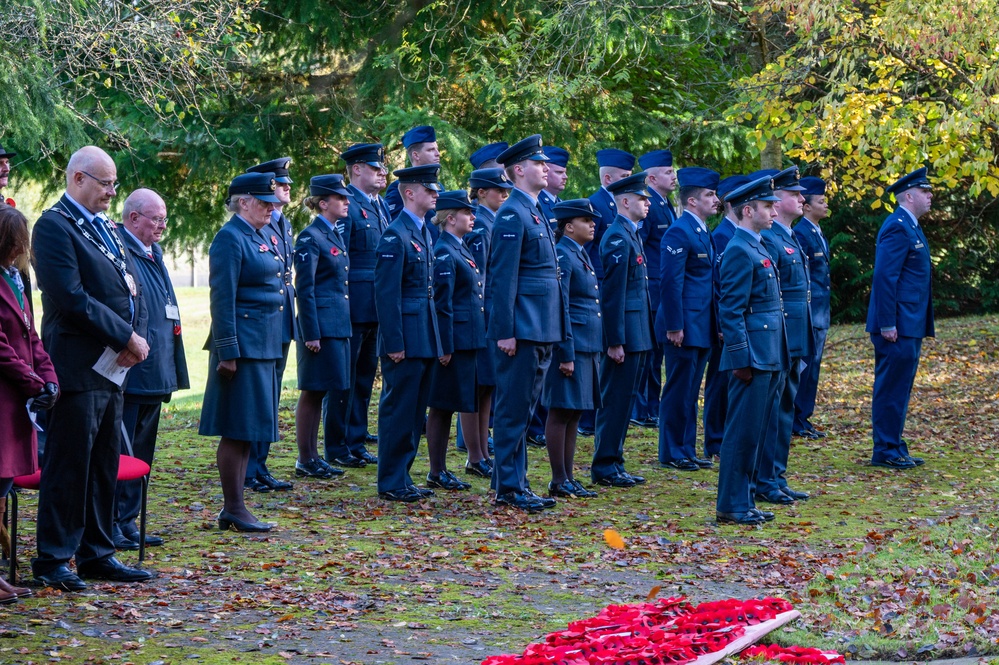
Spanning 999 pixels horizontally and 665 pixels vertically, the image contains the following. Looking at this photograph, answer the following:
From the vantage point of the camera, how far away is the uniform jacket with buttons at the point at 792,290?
27.9ft

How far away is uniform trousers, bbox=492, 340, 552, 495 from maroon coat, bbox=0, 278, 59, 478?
10.4 feet

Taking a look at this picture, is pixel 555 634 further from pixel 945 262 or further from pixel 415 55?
pixel 945 262

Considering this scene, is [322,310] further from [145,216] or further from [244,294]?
[145,216]

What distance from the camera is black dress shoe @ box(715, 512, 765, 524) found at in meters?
7.85

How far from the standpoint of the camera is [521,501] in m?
8.12

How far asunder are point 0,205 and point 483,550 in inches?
121

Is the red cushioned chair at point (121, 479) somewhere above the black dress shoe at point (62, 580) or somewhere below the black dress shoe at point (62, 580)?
above

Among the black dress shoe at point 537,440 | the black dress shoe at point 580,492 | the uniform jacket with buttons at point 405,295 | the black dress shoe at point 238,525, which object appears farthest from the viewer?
the black dress shoe at point 537,440

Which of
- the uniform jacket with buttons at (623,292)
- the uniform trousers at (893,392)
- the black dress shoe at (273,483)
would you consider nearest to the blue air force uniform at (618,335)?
the uniform jacket with buttons at (623,292)

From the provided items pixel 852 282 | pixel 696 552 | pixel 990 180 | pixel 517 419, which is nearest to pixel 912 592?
pixel 696 552

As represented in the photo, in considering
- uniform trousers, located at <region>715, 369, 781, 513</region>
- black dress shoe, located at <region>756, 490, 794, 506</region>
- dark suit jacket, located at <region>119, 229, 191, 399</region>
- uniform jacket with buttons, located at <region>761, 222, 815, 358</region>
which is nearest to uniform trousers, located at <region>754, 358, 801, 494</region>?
black dress shoe, located at <region>756, 490, 794, 506</region>

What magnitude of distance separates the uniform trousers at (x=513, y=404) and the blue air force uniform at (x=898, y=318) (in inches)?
141

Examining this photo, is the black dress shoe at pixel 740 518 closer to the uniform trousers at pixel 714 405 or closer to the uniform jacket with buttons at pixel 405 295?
the uniform jacket with buttons at pixel 405 295

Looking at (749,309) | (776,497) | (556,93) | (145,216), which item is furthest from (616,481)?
(556,93)
